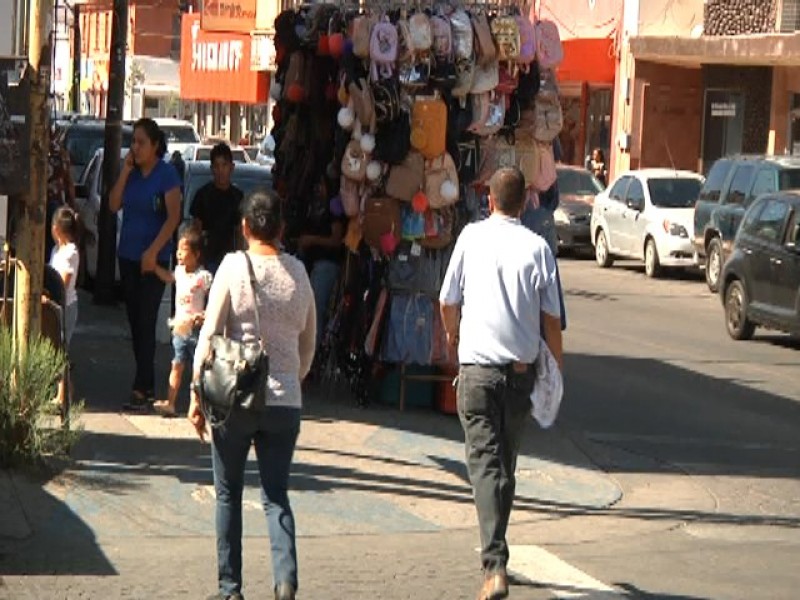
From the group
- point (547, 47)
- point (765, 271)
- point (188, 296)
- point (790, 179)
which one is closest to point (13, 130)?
point (188, 296)

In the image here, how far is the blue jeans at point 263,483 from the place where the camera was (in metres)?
8.02

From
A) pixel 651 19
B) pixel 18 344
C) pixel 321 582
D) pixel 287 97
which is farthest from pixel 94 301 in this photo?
pixel 651 19

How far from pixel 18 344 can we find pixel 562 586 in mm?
3562

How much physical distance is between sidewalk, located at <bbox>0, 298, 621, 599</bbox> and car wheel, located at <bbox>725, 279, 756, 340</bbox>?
846 centimetres

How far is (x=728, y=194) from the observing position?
27953 mm

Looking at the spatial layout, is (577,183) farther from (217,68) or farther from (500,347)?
(500,347)

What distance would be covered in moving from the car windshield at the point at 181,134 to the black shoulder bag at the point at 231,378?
30.2m

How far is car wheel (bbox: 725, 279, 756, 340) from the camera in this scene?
21969mm

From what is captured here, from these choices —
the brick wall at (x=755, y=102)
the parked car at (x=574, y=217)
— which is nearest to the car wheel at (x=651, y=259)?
the parked car at (x=574, y=217)

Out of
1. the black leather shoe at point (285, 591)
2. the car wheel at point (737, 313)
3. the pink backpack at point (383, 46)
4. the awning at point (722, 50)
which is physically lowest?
the car wheel at point (737, 313)

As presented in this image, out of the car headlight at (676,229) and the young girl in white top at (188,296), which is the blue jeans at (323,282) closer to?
the young girl in white top at (188,296)

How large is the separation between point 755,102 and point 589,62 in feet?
20.4

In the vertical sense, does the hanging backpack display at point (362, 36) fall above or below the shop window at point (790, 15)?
below

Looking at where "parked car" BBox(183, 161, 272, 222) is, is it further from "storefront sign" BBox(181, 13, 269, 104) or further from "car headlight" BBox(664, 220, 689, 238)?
"storefront sign" BBox(181, 13, 269, 104)
